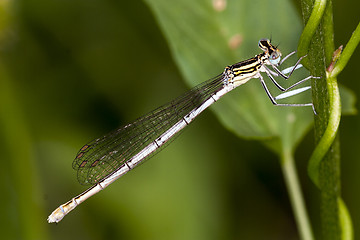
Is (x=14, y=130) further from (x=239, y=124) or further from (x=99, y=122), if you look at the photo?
(x=239, y=124)

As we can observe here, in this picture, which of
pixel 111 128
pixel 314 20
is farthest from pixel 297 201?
pixel 111 128

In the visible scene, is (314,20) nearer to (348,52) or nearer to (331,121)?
(348,52)

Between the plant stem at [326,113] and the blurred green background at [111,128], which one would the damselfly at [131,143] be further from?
the plant stem at [326,113]

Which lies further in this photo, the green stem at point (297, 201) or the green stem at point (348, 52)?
the green stem at point (297, 201)

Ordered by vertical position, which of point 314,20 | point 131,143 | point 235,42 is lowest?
point 314,20

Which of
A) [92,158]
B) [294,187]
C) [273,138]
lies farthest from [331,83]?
[92,158]

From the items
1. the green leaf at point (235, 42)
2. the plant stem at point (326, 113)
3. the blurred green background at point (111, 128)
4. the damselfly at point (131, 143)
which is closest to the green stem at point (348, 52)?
the plant stem at point (326, 113)

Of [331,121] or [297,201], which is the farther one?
[297,201]
